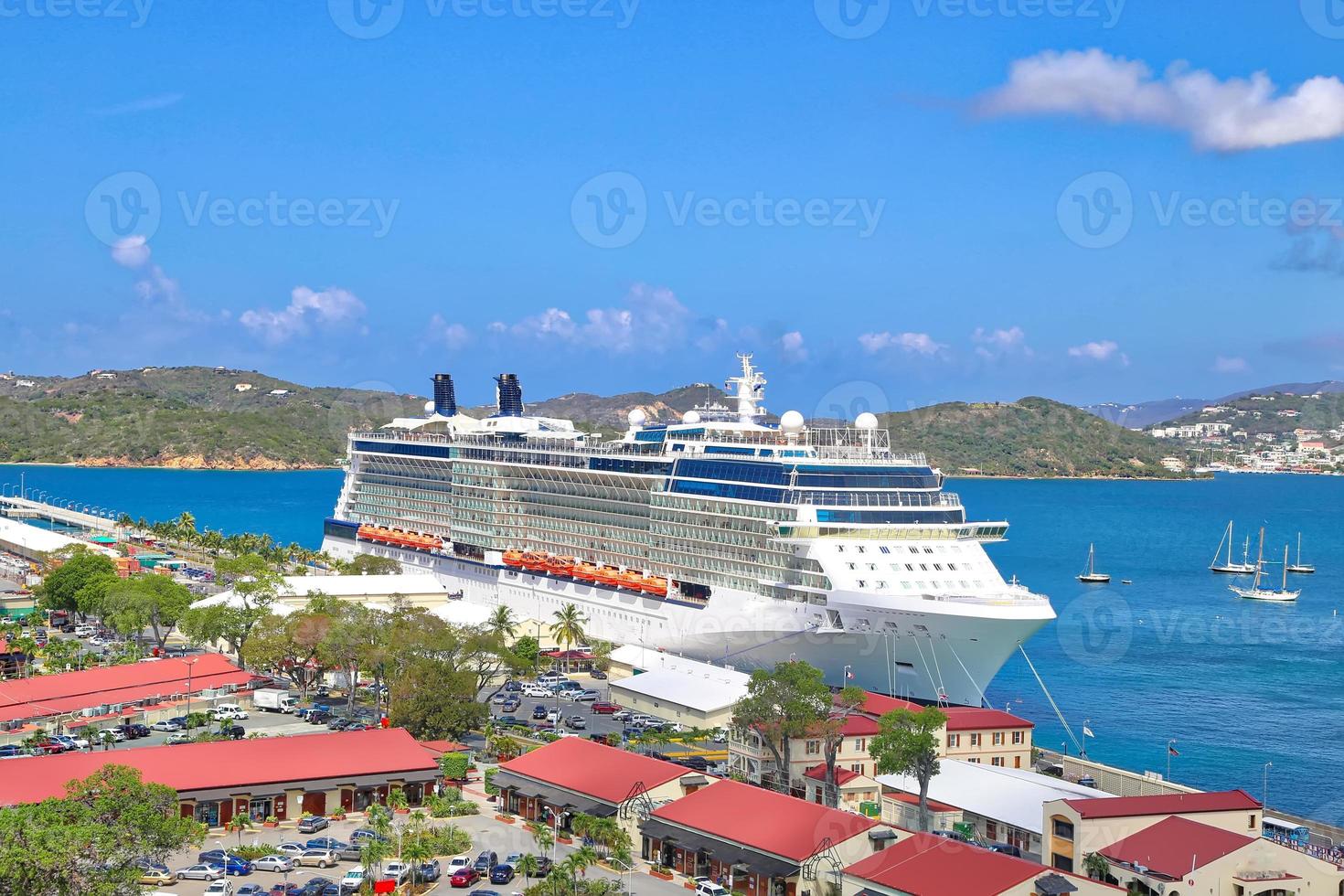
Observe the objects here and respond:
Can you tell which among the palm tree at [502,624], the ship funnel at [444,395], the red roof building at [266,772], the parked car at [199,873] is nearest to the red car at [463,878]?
the parked car at [199,873]

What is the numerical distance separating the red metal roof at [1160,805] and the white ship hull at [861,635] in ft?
36.6

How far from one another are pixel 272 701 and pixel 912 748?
78.5ft

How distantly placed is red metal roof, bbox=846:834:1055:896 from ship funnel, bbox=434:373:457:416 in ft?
188

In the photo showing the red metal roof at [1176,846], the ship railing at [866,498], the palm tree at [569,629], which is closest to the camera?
the red metal roof at [1176,846]

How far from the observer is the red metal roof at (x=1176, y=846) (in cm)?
2712

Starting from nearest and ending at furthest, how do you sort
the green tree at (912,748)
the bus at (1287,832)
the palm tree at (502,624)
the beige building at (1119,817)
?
1. the beige building at (1119,817)
2. the green tree at (912,748)
3. the bus at (1287,832)
4. the palm tree at (502,624)

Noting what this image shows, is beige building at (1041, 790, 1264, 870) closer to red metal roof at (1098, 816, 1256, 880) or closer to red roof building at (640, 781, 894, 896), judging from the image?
red metal roof at (1098, 816, 1256, 880)

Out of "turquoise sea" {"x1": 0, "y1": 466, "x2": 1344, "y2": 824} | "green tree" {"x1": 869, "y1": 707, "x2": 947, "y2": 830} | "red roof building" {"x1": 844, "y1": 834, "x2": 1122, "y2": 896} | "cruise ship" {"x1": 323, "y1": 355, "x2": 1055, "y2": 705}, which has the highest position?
"cruise ship" {"x1": 323, "y1": 355, "x2": 1055, "y2": 705}

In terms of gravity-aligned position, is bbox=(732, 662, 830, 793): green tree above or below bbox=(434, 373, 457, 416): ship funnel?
below

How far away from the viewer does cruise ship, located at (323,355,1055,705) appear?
43.4 meters

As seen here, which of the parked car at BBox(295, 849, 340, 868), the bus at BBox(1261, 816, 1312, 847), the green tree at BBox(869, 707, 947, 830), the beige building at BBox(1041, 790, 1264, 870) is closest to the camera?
the beige building at BBox(1041, 790, 1264, 870)

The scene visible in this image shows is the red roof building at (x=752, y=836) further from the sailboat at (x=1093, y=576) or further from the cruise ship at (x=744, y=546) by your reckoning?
the sailboat at (x=1093, y=576)

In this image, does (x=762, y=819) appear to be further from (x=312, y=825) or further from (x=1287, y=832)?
(x=1287, y=832)

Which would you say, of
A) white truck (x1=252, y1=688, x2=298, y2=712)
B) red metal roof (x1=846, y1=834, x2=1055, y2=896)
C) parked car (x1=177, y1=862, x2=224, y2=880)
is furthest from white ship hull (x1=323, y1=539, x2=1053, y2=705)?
parked car (x1=177, y1=862, x2=224, y2=880)
